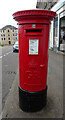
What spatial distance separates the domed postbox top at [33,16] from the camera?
2.06 meters

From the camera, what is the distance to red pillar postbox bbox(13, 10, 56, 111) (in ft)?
7.07

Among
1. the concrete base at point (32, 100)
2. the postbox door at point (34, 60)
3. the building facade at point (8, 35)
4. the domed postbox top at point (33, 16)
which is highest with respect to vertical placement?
the building facade at point (8, 35)

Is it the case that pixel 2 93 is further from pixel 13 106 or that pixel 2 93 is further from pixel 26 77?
pixel 26 77

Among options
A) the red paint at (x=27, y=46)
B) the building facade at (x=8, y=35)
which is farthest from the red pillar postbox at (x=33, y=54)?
the building facade at (x=8, y=35)

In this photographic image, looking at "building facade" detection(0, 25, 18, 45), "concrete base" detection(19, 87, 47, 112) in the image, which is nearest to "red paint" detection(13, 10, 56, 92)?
"concrete base" detection(19, 87, 47, 112)

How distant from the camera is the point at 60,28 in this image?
1303 centimetres

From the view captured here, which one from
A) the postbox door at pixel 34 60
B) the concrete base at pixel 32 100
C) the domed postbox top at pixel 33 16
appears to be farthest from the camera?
the concrete base at pixel 32 100

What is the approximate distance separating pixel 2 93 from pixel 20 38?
7.53ft

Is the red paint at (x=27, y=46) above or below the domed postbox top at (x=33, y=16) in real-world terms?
below

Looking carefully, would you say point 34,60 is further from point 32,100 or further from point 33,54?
point 32,100

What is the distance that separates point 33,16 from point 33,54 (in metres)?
0.74

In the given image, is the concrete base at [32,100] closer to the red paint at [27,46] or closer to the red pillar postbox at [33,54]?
the red pillar postbox at [33,54]

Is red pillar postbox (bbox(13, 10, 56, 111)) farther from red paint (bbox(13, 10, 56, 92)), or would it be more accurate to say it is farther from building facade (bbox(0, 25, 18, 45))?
building facade (bbox(0, 25, 18, 45))

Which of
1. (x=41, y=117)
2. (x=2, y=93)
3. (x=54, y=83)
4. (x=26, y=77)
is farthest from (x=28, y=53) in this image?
(x=54, y=83)
